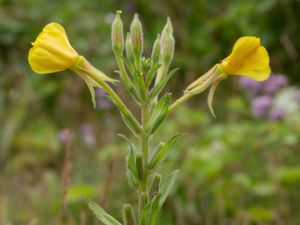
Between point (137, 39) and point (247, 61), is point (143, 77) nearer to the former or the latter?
point (137, 39)

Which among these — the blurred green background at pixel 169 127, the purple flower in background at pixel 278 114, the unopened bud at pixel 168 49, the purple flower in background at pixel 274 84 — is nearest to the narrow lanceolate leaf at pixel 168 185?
the unopened bud at pixel 168 49

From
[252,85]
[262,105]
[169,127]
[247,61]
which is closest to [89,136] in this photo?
Result: [169,127]

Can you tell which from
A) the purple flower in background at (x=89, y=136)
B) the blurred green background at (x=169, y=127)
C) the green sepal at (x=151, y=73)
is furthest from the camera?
the purple flower in background at (x=89, y=136)

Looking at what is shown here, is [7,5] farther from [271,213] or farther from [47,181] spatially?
[271,213]

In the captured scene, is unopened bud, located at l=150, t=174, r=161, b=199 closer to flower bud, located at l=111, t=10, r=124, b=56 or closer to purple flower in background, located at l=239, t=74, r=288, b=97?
flower bud, located at l=111, t=10, r=124, b=56

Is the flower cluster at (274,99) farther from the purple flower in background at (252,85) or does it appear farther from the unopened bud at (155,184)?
the unopened bud at (155,184)

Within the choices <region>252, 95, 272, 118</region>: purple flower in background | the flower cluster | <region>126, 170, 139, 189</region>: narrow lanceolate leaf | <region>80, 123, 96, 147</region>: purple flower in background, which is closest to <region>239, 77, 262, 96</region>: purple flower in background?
the flower cluster
